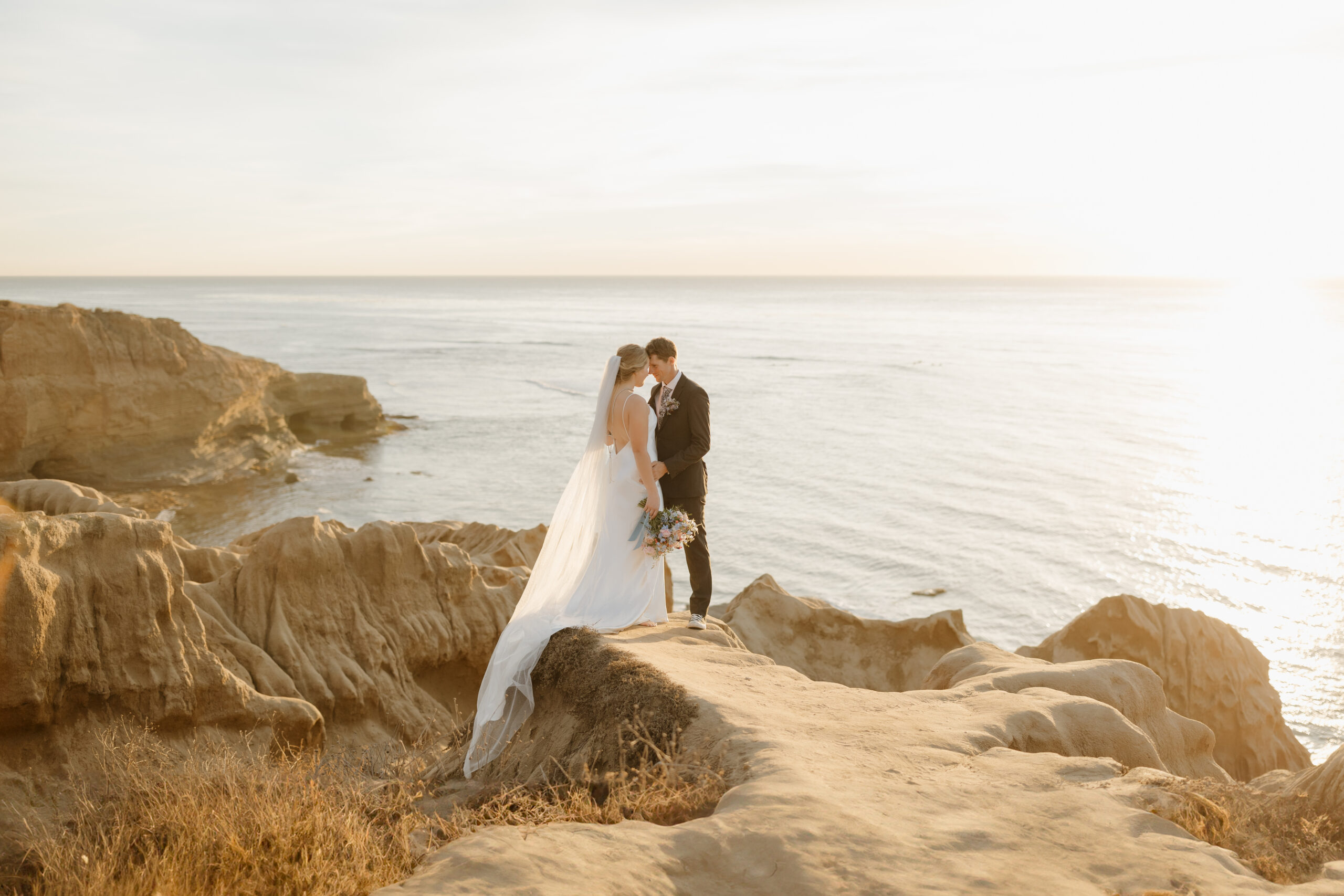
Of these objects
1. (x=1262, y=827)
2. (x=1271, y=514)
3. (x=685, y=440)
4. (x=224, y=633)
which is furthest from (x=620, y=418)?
(x=1271, y=514)

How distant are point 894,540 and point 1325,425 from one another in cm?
2615

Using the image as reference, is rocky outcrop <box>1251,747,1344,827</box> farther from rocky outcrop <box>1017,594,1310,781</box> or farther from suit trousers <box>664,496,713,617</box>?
rocky outcrop <box>1017,594,1310,781</box>

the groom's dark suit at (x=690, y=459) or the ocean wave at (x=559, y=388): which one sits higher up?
the groom's dark suit at (x=690, y=459)

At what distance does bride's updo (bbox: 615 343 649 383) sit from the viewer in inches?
315

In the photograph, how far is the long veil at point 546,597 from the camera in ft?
23.8

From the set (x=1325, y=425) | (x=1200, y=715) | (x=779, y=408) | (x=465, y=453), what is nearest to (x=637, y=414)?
(x=1200, y=715)

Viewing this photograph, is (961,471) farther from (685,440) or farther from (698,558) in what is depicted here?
(685,440)

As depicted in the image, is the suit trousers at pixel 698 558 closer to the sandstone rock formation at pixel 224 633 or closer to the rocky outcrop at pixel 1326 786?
the sandstone rock formation at pixel 224 633

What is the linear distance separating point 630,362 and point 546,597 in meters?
2.23

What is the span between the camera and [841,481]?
30453 mm

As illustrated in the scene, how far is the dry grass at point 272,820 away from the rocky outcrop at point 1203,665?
8620mm

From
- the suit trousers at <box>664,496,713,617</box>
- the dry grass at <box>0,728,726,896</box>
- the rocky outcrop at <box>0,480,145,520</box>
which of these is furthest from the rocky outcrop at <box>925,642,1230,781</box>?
the rocky outcrop at <box>0,480,145,520</box>

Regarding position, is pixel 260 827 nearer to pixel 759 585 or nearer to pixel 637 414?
pixel 637 414

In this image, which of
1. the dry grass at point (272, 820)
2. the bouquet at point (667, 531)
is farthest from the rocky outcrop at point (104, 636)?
the bouquet at point (667, 531)
